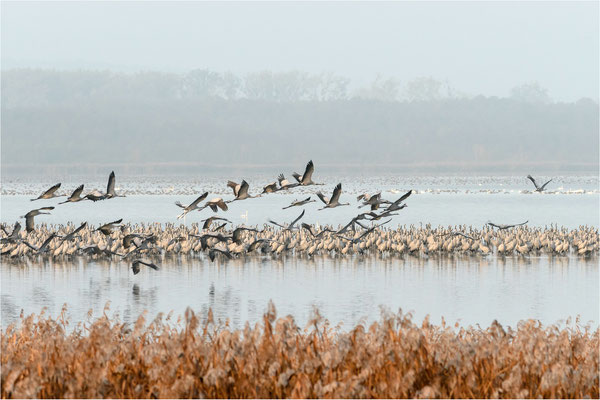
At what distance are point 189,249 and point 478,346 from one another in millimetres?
29701

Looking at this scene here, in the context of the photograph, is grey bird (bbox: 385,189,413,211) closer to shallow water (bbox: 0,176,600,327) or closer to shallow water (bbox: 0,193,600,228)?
shallow water (bbox: 0,176,600,327)

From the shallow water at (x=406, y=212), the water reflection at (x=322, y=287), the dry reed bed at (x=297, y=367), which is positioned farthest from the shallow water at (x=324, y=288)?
the shallow water at (x=406, y=212)

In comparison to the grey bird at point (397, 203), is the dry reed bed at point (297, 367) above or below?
below

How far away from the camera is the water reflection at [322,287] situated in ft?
86.1

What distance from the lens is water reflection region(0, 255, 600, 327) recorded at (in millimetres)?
26250

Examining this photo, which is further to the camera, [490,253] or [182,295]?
[490,253]

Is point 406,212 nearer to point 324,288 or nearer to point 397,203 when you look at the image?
point 324,288

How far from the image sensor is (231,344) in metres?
11.4

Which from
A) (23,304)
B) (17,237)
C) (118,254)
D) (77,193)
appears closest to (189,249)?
(118,254)

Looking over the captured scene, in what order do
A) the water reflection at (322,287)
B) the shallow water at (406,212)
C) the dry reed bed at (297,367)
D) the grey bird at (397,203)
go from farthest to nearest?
the shallow water at (406,212) < the water reflection at (322,287) < the grey bird at (397,203) < the dry reed bed at (297,367)

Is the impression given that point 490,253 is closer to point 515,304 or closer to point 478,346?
point 515,304

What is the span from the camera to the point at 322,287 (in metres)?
30.8

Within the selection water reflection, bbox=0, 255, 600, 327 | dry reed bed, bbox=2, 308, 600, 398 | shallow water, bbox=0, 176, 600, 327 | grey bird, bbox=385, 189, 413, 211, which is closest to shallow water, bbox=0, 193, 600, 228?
water reflection, bbox=0, 255, 600, 327

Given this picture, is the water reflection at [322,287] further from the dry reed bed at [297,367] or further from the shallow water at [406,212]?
the shallow water at [406,212]
